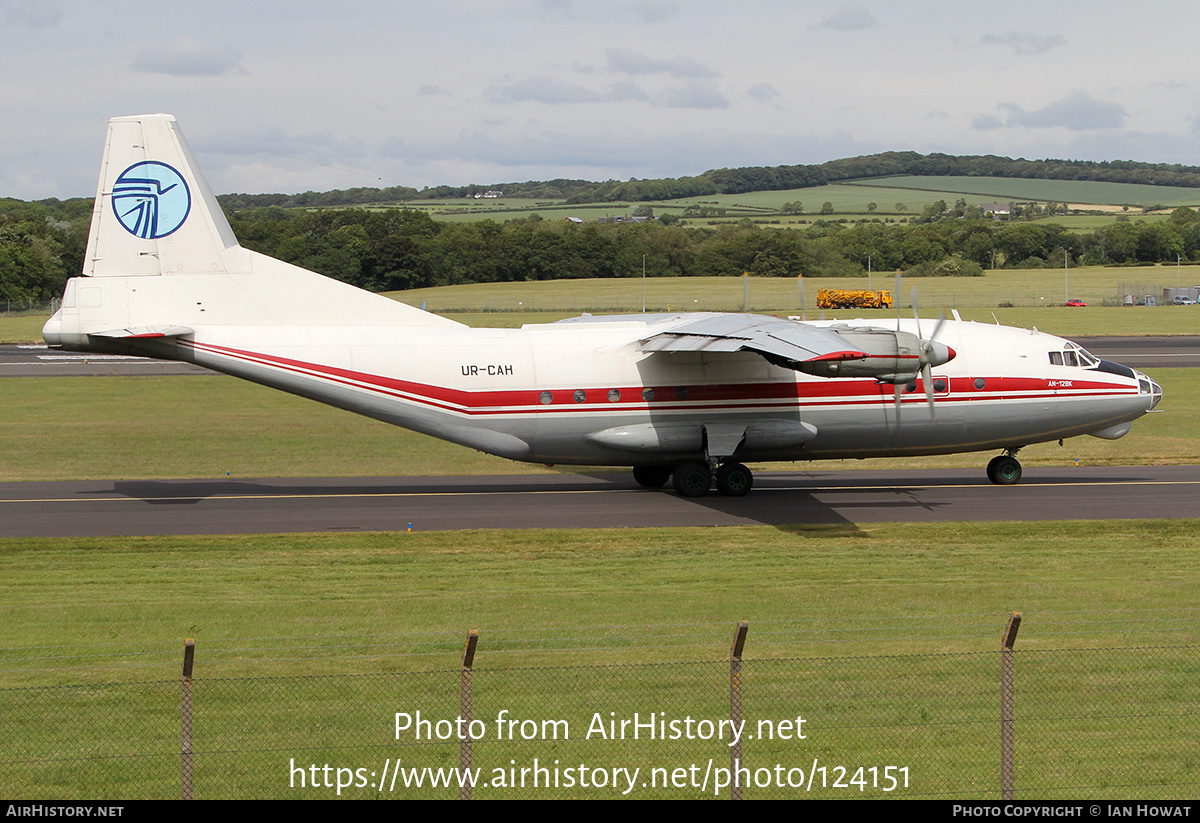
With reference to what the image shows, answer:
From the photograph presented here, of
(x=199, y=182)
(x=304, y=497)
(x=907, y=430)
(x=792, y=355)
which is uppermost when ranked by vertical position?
(x=199, y=182)

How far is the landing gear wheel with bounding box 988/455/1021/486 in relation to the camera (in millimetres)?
29859

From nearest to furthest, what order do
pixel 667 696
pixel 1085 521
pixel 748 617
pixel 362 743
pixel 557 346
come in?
pixel 362 743, pixel 667 696, pixel 748 617, pixel 1085 521, pixel 557 346

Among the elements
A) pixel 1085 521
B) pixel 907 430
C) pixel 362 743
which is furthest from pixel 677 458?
pixel 362 743

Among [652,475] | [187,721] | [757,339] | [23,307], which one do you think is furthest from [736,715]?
[23,307]

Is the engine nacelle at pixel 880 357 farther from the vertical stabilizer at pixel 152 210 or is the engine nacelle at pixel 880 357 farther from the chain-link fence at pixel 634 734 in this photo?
the vertical stabilizer at pixel 152 210

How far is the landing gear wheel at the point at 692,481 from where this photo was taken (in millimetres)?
28078

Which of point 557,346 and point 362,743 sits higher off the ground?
point 557,346

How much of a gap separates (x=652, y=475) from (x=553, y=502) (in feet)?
10.9

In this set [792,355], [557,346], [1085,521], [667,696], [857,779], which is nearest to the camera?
[857,779]

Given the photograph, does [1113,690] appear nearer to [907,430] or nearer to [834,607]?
[834,607]

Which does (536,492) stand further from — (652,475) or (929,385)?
(929,385)

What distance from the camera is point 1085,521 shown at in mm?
24766

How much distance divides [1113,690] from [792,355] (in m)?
10.4

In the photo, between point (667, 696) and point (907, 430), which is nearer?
point (667, 696)
